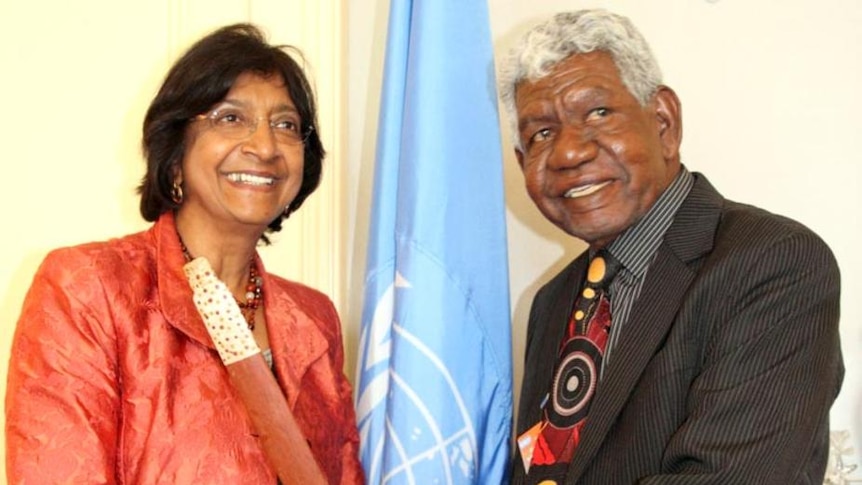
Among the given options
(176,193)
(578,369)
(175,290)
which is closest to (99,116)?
(176,193)

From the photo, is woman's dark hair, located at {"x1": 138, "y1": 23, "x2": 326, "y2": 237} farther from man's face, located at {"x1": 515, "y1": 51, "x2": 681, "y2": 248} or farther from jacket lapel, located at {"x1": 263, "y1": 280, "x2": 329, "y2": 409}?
man's face, located at {"x1": 515, "y1": 51, "x2": 681, "y2": 248}

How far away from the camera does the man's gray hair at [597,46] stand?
1.68 meters

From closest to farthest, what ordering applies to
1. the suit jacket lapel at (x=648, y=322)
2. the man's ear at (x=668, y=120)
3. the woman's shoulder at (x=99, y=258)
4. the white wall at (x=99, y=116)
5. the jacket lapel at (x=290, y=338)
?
1. the suit jacket lapel at (x=648, y=322)
2. the woman's shoulder at (x=99, y=258)
3. the man's ear at (x=668, y=120)
4. the jacket lapel at (x=290, y=338)
5. the white wall at (x=99, y=116)

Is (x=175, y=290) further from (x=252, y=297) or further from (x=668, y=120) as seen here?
(x=668, y=120)

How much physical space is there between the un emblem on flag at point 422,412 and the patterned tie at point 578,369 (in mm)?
223

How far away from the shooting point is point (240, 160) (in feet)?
5.85

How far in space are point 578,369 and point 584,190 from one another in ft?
1.10

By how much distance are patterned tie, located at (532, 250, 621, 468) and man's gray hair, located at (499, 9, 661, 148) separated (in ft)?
1.10

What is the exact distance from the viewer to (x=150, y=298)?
1.69 metres

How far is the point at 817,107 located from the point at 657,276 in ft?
3.42

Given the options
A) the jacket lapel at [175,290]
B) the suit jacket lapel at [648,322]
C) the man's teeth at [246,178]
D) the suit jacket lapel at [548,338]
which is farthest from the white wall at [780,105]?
the jacket lapel at [175,290]

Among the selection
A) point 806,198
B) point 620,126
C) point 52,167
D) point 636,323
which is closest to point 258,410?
point 636,323

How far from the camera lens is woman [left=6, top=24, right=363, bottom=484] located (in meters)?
1.52

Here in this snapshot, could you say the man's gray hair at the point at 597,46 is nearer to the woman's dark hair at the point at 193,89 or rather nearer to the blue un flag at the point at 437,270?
the blue un flag at the point at 437,270
